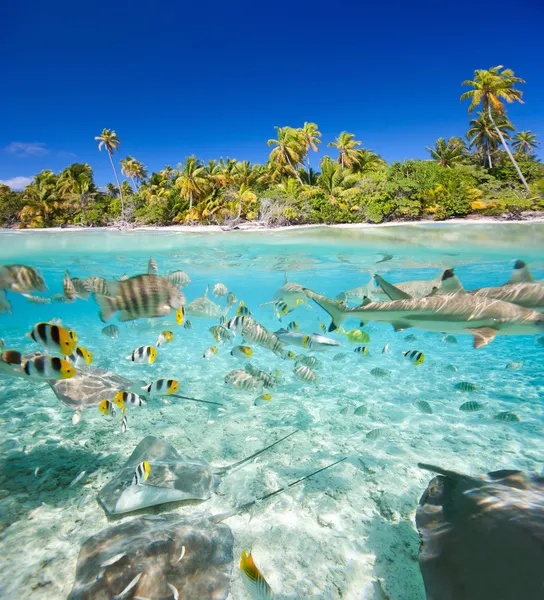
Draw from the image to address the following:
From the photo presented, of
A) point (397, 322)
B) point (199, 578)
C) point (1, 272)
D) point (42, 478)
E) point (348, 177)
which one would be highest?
point (348, 177)

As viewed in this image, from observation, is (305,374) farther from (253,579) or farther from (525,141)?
(525,141)

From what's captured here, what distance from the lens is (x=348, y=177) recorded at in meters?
30.1

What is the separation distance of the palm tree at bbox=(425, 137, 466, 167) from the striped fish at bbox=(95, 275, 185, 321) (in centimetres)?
4653

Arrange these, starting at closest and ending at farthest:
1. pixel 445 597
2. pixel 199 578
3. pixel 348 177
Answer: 1. pixel 445 597
2. pixel 199 578
3. pixel 348 177

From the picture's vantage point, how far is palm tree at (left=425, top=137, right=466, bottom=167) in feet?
142

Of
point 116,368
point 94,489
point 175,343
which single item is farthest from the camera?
point 175,343

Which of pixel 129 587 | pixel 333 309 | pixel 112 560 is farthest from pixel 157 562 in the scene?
pixel 333 309

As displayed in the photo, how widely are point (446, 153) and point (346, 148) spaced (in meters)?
13.4

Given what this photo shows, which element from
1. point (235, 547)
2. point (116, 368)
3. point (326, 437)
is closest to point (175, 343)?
point (116, 368)

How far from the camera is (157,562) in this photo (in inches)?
98.0

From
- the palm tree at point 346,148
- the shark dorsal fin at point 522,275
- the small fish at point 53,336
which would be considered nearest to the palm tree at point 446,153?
the palm tree at point 346,148

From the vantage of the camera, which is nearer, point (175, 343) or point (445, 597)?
point (445, 597)

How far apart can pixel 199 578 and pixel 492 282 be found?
36693 mm

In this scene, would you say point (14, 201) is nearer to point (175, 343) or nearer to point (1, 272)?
point (175, 343)
